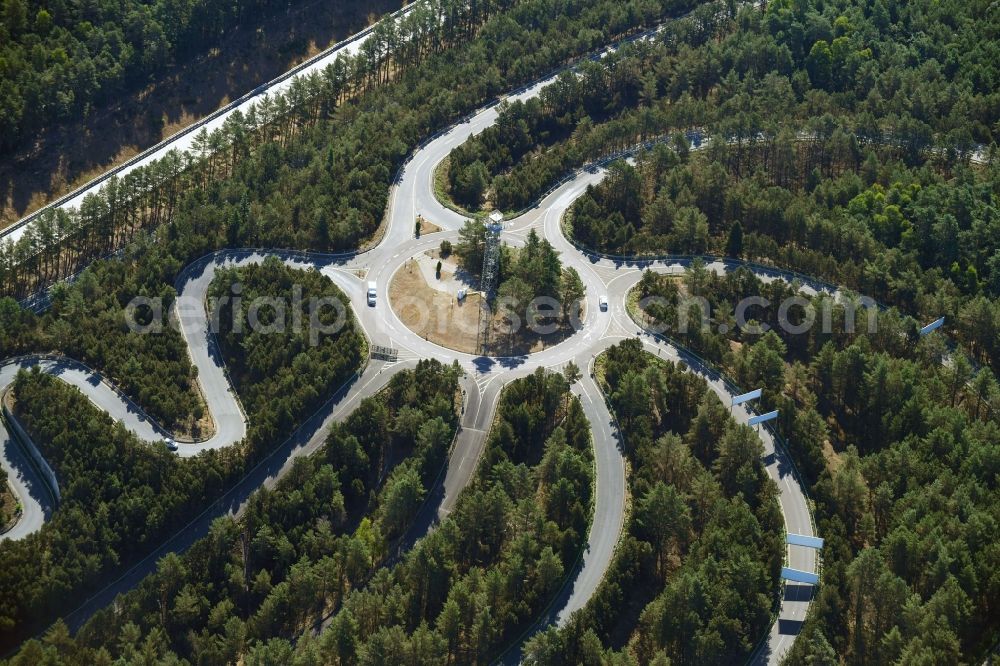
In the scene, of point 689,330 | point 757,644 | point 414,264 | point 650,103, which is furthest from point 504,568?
point 650,103

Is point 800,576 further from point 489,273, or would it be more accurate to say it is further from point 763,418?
point 489,273

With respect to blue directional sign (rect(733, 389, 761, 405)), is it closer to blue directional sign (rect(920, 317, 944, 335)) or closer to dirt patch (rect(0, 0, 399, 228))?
blue directional sign (rect(920, 317, 944, 335))

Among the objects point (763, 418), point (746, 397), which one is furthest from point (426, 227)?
point (763, 418)

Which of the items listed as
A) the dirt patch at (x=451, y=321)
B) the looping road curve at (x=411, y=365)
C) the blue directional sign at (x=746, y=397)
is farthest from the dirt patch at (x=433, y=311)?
the blue directional sign at (x=746, y=397)

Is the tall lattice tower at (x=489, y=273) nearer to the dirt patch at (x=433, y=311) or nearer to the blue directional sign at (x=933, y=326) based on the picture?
the dirt patch at (x=433, y=311)

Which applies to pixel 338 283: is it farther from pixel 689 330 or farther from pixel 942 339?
pixel 942 339
